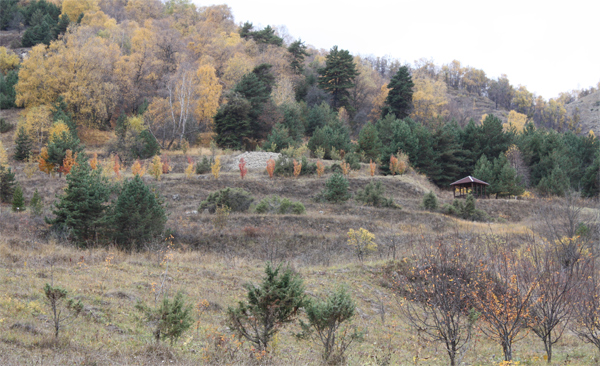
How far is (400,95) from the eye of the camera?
4953 centimetres

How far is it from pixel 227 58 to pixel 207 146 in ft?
58.5

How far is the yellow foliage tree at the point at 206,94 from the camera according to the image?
132ft

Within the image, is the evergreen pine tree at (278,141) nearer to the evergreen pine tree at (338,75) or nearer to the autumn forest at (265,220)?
the autumn forest at (265,220)

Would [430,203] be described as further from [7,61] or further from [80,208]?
[7,61]

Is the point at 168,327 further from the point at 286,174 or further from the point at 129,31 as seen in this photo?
the point at 129,31

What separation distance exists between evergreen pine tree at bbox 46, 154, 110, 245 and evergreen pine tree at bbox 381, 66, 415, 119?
40.2 meters

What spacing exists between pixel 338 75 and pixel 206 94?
779 inches

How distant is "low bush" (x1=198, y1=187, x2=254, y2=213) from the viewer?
2042 centimetres

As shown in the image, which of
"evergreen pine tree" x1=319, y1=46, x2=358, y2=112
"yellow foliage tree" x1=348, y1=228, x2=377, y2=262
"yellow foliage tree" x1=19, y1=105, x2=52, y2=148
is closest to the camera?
"yellow foliage tree" x1=348, y1=228, x2=377, y2=262

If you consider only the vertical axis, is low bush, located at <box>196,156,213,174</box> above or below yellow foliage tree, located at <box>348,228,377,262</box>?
above

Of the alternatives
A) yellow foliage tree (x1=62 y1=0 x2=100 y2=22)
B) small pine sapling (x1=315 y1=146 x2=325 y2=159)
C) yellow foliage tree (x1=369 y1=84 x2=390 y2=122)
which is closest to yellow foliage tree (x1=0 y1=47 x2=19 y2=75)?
yellow foliage tree (x1=62 y1=0 x2=100 y2=22)

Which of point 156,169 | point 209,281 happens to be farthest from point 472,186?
point 209,281

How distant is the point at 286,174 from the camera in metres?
28.1

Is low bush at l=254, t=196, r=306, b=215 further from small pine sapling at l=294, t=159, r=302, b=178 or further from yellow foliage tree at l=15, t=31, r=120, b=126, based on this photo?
yellow foliage tree at l=15, t=31, r=120, b=126
